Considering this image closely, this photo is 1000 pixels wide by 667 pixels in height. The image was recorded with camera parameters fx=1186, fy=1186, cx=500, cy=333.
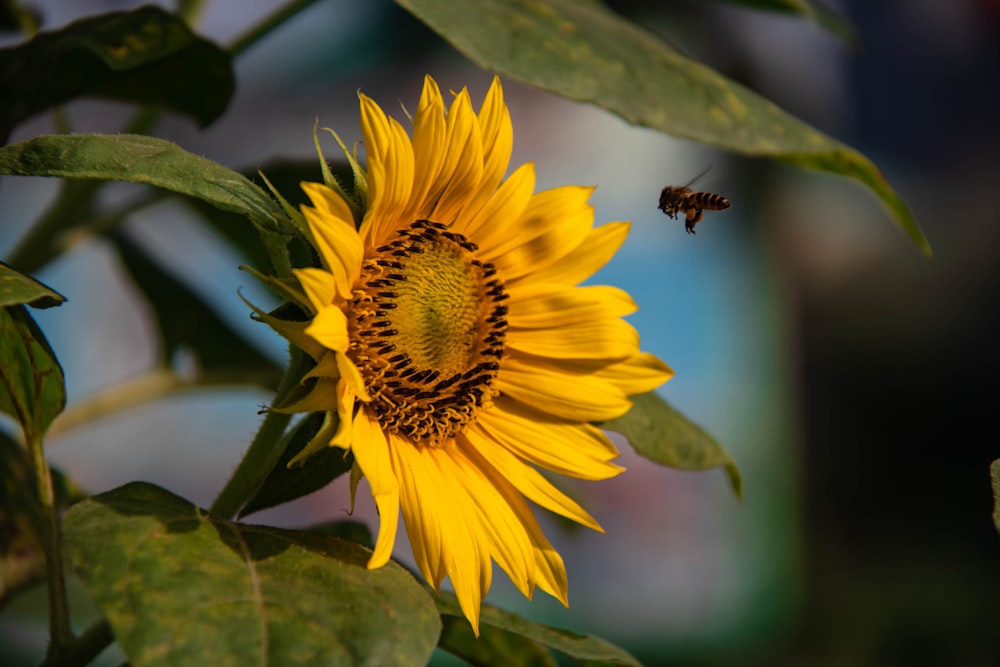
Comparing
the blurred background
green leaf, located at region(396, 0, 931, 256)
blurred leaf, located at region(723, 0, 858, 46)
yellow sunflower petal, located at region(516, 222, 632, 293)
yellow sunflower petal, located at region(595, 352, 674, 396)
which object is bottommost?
the blurred background

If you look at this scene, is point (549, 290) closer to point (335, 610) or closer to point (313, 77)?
point (335, 610)

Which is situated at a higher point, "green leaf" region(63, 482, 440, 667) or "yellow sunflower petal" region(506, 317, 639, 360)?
"yellow sunflower petal" region(506, 317, 639, 360)

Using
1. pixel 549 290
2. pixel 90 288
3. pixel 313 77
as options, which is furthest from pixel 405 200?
pixel 313 77

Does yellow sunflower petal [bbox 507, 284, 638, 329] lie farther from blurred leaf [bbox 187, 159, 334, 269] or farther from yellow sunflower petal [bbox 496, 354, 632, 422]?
blurred leaf [bbox 187, 159, 334, 269]

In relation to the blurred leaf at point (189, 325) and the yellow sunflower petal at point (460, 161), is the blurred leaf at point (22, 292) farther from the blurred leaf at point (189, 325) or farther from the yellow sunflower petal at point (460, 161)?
the blurred leaf at point (189, 325)

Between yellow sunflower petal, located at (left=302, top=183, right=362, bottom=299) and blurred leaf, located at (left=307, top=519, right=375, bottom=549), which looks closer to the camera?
yellow sunflower petal, located at (left=302, top=183, right=362, bottom=299)

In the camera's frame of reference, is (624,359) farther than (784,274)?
No

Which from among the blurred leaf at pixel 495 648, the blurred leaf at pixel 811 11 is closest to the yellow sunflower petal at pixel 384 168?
the blurred leaf at pixel 495 648

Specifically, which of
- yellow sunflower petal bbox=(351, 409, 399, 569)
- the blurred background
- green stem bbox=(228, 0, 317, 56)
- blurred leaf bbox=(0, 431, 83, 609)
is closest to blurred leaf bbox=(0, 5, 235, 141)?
green stem bbox=(228, 0, 317, 56)
